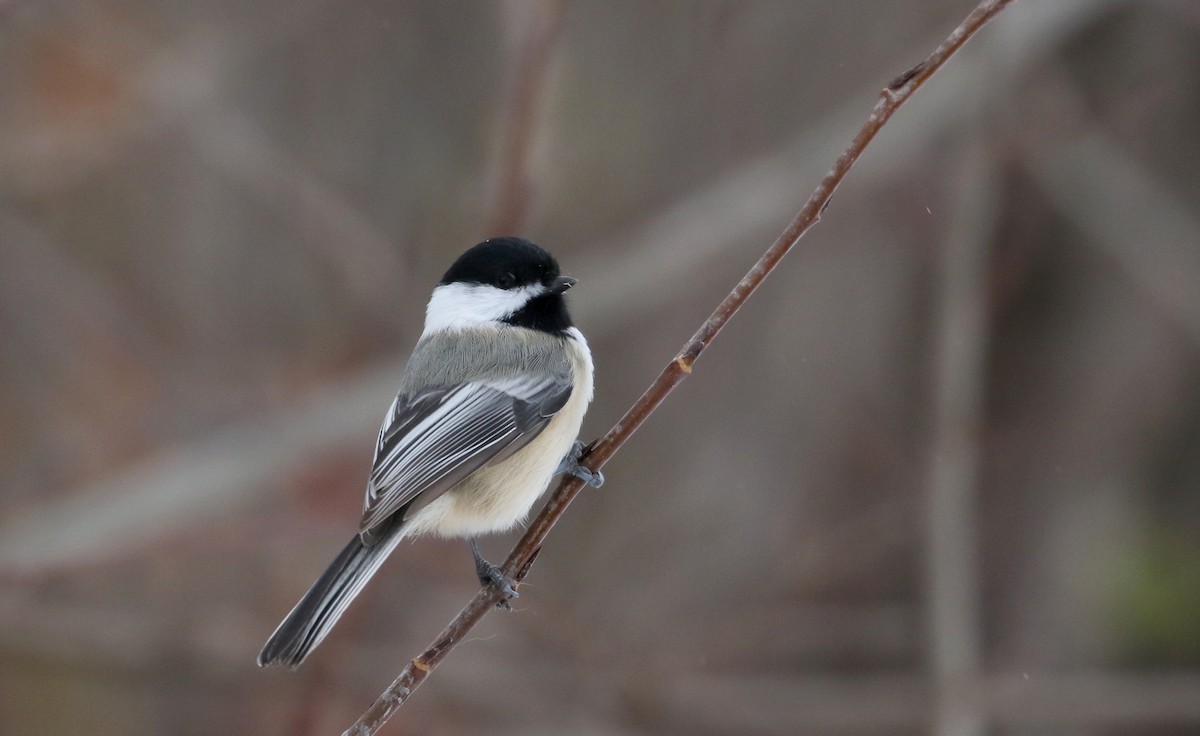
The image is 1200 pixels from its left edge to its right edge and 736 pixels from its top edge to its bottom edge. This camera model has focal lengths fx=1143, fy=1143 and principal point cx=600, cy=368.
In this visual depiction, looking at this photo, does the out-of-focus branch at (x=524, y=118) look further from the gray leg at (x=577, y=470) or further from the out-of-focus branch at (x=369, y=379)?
the out-of-focus branch at (x=369, y=379)

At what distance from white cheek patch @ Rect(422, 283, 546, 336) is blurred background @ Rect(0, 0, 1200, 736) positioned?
519 millimetres

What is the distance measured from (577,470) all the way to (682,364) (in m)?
0.41

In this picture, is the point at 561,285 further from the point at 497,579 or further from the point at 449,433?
the point at 497,579

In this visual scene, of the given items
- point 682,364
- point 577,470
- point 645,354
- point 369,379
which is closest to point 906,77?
point 682,364

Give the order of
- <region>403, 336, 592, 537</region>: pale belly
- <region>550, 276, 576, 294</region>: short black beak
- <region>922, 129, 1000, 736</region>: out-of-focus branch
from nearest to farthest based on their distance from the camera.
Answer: <region>403, 336, 592, 537</region>: pale belly → <region>550, 276, 576, 294</region>: short black beak → <region>922, 129, 1000, 736</region>: out-of-focus branch

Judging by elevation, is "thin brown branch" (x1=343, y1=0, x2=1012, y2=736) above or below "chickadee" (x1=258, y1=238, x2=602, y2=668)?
below

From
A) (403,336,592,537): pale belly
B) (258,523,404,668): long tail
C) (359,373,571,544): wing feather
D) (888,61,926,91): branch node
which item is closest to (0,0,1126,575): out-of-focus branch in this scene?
(359,373,571,544): wing feather

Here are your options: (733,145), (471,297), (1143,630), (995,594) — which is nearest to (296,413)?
(471,297)

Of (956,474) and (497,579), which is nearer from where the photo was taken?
(497,579)

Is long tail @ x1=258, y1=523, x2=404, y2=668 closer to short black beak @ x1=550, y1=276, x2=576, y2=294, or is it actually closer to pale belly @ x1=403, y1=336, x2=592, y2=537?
pale belly @ x1=403, y1=336, x2=592, y2=537

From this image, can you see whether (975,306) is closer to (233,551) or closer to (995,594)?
(995,594)

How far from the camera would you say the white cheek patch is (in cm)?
277

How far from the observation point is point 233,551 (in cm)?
439

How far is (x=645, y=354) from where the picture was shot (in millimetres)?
5262
